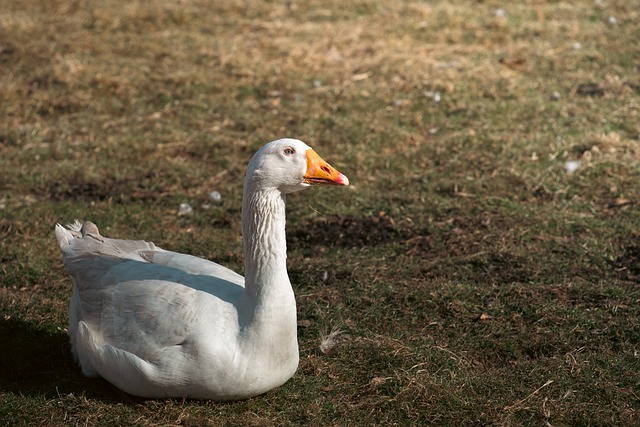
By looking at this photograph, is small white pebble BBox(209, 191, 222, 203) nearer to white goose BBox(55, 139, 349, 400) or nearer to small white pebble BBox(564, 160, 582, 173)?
white goose BBox(55, 139, 349, 400)

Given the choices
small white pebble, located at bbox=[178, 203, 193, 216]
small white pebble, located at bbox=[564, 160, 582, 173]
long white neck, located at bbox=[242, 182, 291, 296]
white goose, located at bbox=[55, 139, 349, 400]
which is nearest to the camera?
white goose, located at bbox=[55, 139, 349, 400]

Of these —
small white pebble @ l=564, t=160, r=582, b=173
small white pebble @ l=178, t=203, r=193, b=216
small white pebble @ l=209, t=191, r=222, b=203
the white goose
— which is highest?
the white goose

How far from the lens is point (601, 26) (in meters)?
12.5

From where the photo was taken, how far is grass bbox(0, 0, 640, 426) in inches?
204

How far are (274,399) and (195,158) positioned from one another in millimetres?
4579

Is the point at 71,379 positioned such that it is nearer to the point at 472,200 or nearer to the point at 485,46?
the point at 472,200

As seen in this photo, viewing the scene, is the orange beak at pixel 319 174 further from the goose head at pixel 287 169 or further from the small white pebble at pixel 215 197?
the small white pebble at pixel 215 197

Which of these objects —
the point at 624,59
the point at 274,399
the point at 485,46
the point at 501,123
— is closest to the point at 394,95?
the point at 501,123

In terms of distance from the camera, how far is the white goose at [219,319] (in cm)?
471


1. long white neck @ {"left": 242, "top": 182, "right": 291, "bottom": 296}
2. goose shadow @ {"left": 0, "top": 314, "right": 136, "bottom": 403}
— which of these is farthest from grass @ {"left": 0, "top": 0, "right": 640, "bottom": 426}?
long white neck @ {"left": 242, "top": 182, "right": 291, "bottom": 296}

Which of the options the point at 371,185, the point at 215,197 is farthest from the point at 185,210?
the point at 371,185

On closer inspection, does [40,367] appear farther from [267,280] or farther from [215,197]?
[215,197]

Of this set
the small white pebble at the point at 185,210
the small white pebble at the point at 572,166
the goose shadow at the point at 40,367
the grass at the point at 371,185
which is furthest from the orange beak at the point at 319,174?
the small white pebble at the point at 572,166

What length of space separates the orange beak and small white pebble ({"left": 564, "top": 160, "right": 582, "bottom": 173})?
4.23 meters
